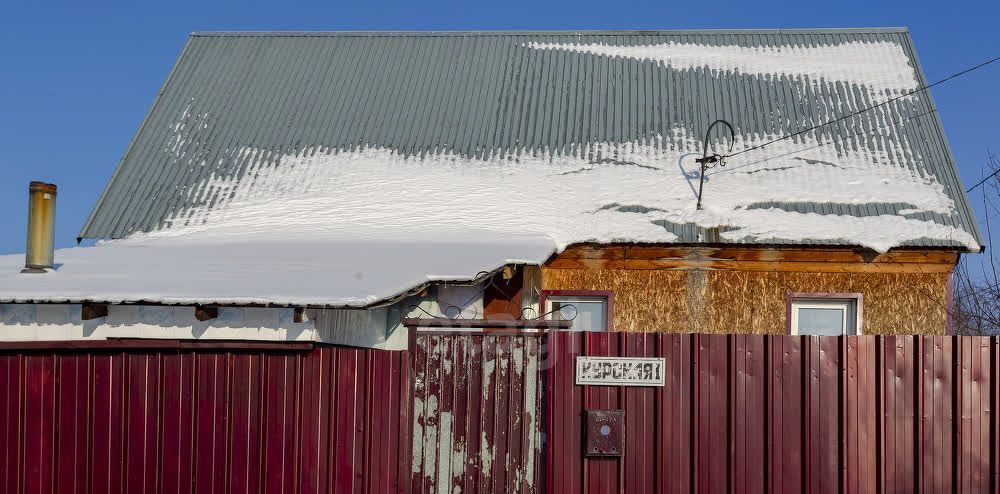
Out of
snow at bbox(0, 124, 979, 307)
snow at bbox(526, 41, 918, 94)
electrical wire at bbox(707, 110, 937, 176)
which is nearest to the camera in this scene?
snow at bbox(0, 124, 979, 307)

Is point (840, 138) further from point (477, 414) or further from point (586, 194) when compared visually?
point (477, 414)

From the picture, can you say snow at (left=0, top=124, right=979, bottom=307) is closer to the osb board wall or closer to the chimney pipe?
the chimney pipe

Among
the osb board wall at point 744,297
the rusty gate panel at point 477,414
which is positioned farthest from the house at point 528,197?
the rusty gate panel at point 477,414

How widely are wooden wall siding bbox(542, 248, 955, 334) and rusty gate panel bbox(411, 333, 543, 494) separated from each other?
5.53m

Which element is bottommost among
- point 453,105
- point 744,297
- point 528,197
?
point 744,297

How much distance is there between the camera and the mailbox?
730 cm

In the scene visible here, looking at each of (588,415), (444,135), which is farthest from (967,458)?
(444,135)

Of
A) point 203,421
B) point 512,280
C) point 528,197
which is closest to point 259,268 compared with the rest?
point 203,421

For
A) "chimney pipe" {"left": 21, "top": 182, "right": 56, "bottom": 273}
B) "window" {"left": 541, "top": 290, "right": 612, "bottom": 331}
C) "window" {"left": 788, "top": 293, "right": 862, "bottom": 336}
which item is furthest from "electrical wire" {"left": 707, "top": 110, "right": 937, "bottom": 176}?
"chimney pipe" {"left": 21, "top": 182, "right": 56, "bottom": 273}

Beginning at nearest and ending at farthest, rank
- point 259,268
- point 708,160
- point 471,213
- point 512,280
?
point 259,268 → point 512,280 → point 471,213 → point 708,160

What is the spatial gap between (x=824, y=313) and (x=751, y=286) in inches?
43.4

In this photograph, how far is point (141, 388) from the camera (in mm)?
7531

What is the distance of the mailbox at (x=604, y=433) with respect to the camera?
24.0ft

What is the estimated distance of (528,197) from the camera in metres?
13.5
